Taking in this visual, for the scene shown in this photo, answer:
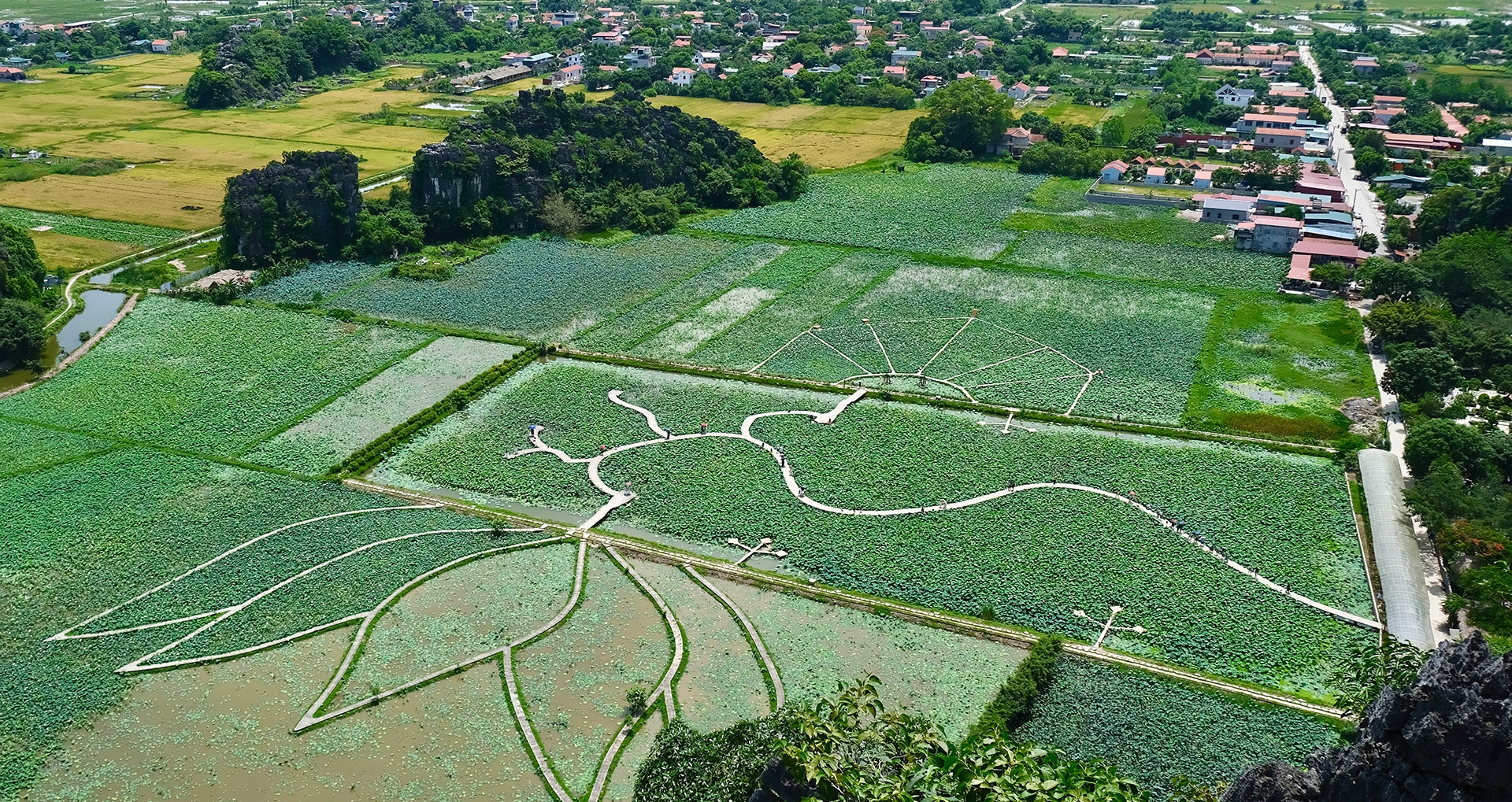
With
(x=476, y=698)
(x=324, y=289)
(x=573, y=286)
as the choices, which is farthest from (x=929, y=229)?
(x=476, y=698)

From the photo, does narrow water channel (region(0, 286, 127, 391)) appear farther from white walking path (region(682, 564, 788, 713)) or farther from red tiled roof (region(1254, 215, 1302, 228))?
red tiled roof (region(1254, 215, 1302, 228))

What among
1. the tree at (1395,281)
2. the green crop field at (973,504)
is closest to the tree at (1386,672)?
the green crop field at (973,504)

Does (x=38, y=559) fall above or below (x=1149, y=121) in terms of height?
below

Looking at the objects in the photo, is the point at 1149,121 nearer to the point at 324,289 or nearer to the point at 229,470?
the point at 324,289

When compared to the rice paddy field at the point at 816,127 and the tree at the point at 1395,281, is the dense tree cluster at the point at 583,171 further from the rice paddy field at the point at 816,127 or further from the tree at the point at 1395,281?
the tree at the point at 1395,281

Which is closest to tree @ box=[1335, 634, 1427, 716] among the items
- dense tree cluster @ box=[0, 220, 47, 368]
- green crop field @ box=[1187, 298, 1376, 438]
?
green crop field @ box=[1187, 298, 1376, 438]

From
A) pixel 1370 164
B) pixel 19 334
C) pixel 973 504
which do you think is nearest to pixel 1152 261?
pixel 1370 164
